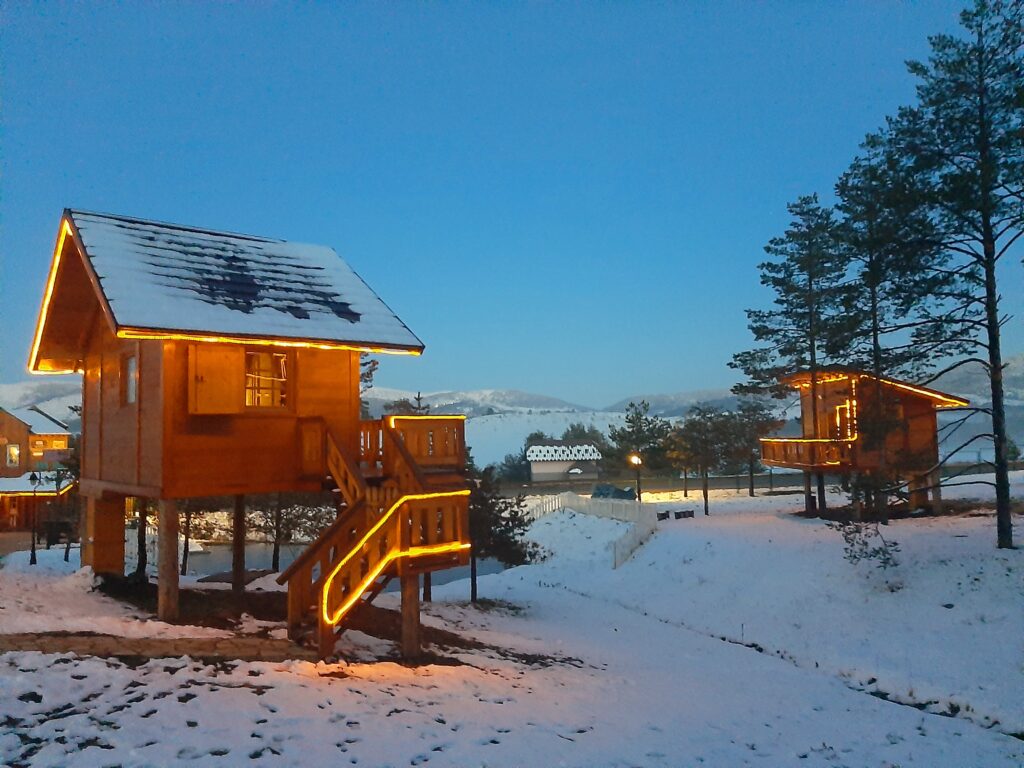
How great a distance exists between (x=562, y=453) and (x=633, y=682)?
2625 inches

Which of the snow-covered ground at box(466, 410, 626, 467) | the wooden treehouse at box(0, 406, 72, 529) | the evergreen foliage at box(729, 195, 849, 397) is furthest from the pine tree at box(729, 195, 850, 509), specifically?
the snow-covered ground at box(466, 410, 626, 467)

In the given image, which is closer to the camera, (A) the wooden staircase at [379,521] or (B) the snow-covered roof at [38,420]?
(A) the wooden staircase at [379,521]

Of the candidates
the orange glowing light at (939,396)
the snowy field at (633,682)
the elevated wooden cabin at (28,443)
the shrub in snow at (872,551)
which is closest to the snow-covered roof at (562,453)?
the elevated wooden cabin at (28,443)

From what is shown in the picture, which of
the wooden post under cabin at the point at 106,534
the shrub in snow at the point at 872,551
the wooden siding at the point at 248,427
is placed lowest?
the shrub in snow at the point at 872,551

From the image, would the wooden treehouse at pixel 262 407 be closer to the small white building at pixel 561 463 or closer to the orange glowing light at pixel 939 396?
the orange glowing light at pixel 939 396

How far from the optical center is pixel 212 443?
41.7 feet

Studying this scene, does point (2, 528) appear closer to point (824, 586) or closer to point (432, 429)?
point (432, 429)

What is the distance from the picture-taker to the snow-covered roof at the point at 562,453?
7738 cm

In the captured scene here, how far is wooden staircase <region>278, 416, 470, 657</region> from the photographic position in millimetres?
10781

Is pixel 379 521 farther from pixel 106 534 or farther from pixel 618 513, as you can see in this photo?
pixel 618 513

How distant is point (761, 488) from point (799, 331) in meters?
22.1

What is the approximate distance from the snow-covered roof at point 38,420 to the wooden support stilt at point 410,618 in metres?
47.5

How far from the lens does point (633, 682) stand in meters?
12.1

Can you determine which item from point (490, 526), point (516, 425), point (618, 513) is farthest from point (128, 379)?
point (516, 425)
